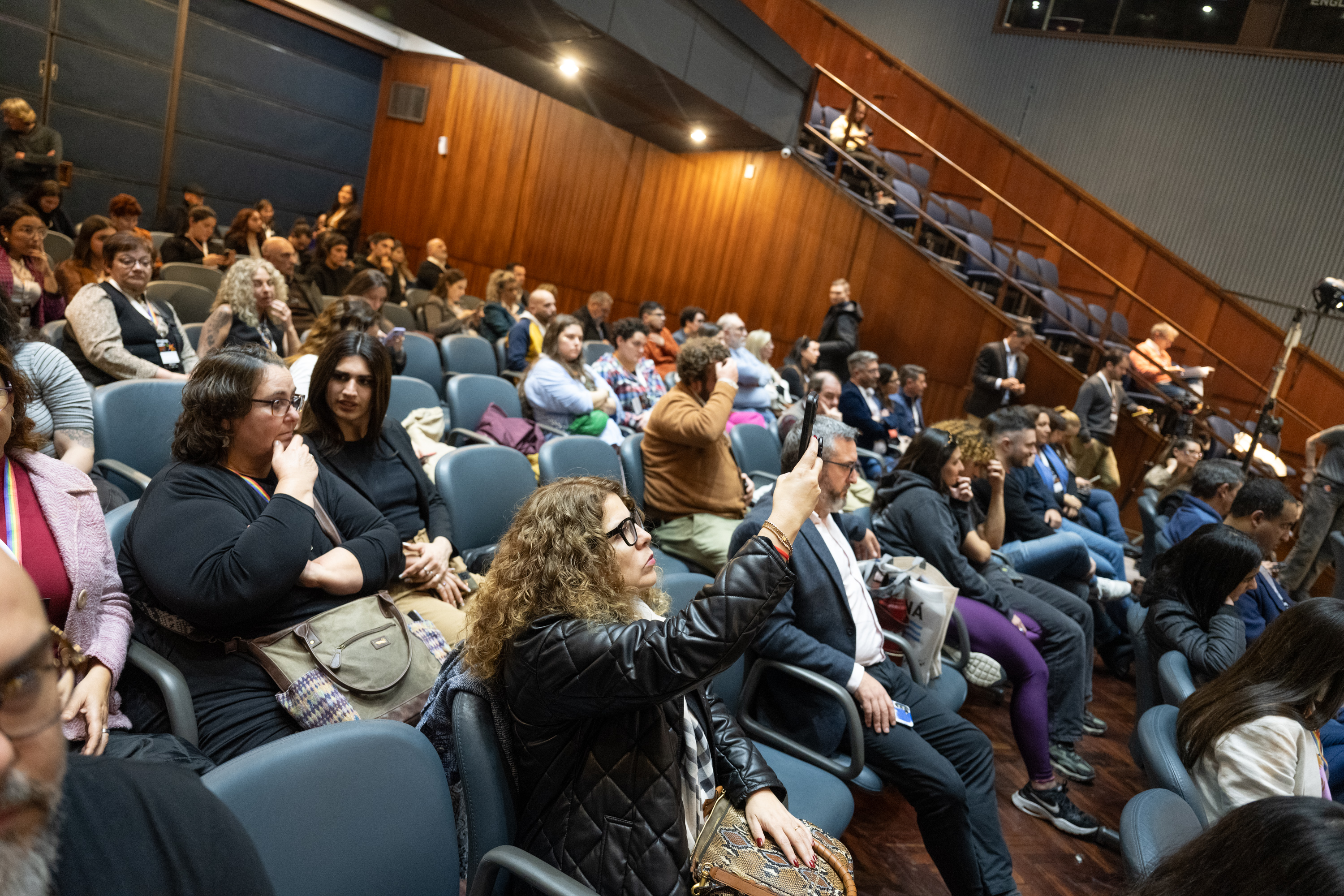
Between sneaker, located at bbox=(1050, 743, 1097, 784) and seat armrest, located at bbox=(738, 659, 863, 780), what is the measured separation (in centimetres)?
154

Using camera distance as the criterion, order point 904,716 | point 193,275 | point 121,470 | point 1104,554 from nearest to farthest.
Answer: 1. point 904,716
2. point 121,470
3. point 1104,554
4. point 193,275

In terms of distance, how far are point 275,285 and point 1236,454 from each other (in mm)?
7160

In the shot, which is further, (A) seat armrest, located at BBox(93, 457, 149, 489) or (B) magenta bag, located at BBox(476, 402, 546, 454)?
(B) magenta bag, located at BBox(476, 402, 546, 454)

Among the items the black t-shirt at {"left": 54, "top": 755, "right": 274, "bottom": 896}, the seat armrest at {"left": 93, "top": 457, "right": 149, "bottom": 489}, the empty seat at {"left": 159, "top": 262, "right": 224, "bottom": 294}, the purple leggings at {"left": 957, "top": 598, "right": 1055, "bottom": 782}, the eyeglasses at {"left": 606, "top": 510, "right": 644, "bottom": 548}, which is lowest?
the purple leggings at {"left": 957, "top": 598, "right": 1055, "bottom": 782}

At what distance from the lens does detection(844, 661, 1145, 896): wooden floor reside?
2.36 metres

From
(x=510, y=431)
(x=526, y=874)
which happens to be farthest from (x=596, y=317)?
(x=526, y=874)

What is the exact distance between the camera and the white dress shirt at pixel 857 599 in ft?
7.29

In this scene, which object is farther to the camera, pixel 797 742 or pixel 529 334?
pixel 529 334

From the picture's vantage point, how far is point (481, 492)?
9.02ft

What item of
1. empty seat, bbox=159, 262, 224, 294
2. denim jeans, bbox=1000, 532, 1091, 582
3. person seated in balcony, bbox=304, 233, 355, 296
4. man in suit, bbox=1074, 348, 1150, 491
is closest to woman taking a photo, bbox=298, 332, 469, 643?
denim jeans, bbox=1000, 532, 1091, 582

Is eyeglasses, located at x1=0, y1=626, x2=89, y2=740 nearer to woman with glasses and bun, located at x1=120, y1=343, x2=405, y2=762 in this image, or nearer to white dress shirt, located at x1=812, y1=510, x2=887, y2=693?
woman with glasses and bun, located at x1=120, y1=343, x2=405, y2=762

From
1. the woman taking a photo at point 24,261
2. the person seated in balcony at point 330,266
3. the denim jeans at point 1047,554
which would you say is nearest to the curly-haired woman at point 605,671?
the denim jeans at point 1047,554

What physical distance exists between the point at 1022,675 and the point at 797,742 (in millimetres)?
1160

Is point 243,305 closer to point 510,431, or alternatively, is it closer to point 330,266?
point 510,431
